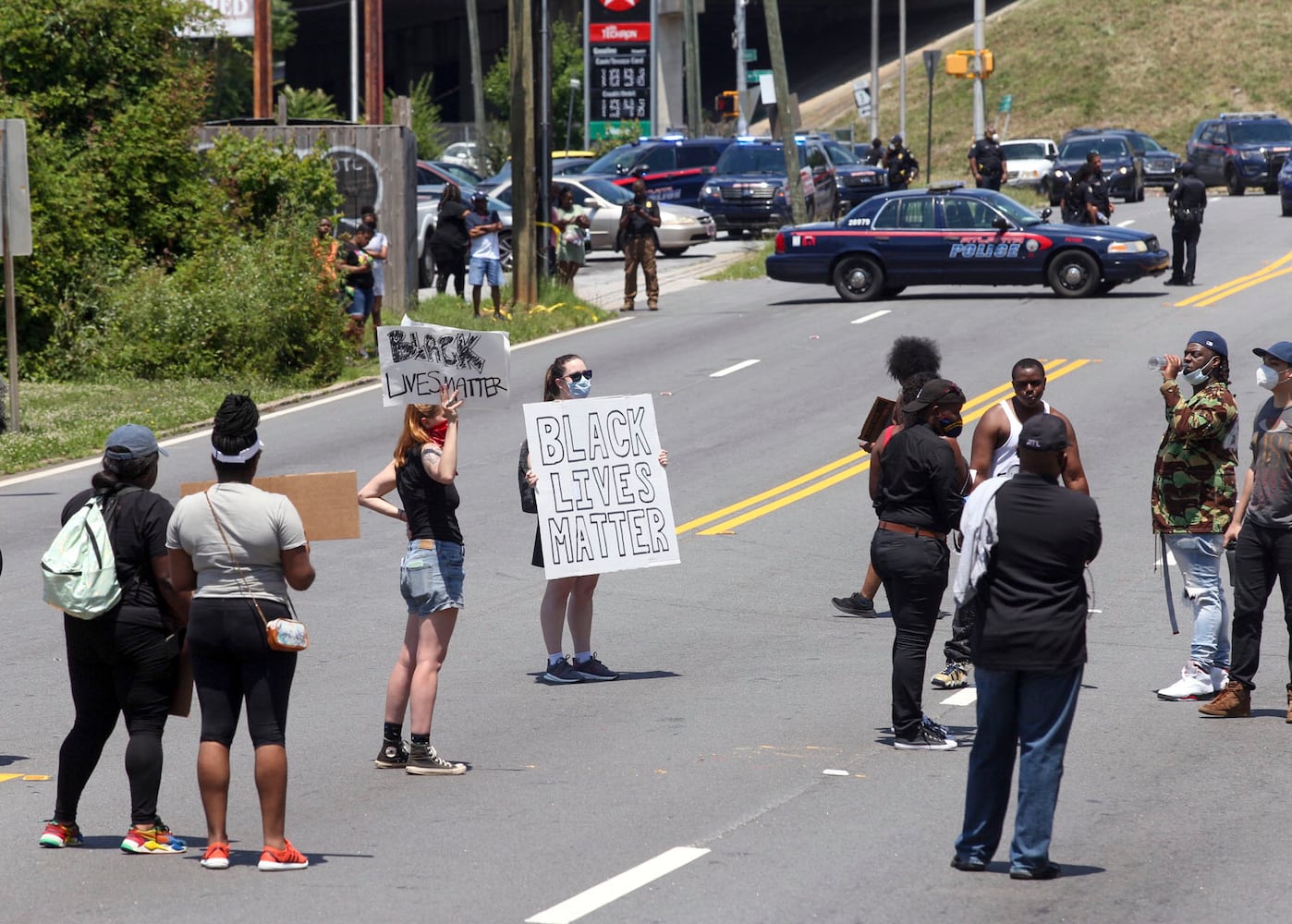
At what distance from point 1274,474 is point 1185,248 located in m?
20.1

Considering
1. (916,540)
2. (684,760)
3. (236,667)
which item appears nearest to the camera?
(236,667)

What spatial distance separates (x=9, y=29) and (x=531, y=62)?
295 inches

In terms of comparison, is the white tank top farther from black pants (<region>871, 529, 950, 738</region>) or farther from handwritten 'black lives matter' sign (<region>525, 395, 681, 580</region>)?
handwritten 'black lives matter' sign (<region>525, 395, 681, 580</region>)

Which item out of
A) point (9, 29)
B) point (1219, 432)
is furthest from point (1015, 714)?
point (9, 29)

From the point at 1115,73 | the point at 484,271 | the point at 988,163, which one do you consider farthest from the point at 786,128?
the point at 1115,73

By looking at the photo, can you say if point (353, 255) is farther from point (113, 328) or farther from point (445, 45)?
point (445, 45)

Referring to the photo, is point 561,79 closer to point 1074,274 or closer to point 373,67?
point 373,67

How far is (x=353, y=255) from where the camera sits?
2319 centimetres

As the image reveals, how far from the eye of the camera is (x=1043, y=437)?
259 inches

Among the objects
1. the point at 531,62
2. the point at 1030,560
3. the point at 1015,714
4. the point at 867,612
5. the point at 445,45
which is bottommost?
the point at 867,612

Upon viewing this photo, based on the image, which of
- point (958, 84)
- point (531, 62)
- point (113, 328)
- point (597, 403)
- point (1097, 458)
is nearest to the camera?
point (597, 403)

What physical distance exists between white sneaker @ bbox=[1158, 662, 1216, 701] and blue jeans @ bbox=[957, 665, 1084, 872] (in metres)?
3.17

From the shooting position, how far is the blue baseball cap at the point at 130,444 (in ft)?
22.8

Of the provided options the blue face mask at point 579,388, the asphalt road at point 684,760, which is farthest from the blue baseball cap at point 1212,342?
the blue face mask at point 579,388
